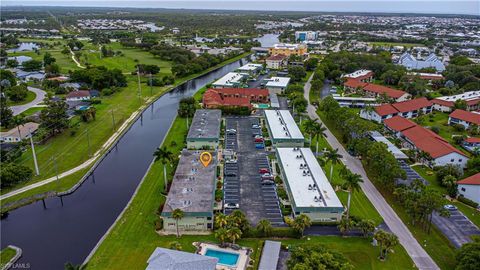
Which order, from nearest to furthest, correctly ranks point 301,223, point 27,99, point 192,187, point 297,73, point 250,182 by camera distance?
point 301,223 < point 192,187 < point 250,182 < point 27,99 < point 297,73

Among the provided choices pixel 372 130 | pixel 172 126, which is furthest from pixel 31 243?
pixel 372 130

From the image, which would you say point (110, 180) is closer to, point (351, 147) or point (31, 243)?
point (31, 243)

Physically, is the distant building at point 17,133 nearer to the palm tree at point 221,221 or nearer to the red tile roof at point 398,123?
the palm tree at point 221,221

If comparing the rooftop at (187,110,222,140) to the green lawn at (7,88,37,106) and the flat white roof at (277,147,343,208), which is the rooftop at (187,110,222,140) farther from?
the green lawn at (7,88,37,106)

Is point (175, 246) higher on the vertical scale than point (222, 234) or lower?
lower

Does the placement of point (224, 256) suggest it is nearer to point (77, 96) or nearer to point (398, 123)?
point (398, 123)

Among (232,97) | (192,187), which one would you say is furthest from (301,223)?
(232,97)

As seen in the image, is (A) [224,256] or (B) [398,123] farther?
(B) [398,123]
